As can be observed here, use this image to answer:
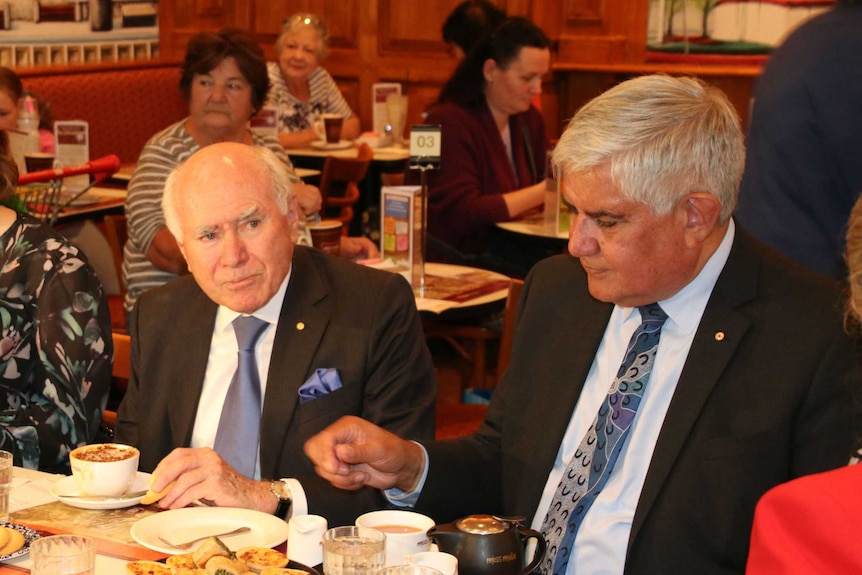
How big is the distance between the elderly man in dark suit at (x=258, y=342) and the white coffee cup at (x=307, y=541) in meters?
0.55

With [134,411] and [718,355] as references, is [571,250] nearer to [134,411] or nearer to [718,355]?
[718,355]

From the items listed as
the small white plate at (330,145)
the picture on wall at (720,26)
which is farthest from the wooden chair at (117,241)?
the picture on wall at (720,26)

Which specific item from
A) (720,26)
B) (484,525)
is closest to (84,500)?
(484,525)

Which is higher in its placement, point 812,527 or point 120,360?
point 812,527

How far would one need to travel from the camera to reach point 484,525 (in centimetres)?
168

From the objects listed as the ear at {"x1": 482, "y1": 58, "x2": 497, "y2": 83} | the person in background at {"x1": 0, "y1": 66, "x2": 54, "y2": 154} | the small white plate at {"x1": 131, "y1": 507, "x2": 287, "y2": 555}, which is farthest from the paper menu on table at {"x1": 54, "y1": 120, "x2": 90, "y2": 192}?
the small white plate at {"x1": 131, "y1": 507, "x2": 287, "y2": 555}

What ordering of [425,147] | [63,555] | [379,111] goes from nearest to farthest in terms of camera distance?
1. [63,555]
2. [425,147]
3. [379,111]

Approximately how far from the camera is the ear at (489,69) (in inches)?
206

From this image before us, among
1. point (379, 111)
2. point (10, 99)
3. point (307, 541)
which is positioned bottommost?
point (307, 541)

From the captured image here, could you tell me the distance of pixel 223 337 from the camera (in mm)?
2434

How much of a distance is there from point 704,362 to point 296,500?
766 millimetres

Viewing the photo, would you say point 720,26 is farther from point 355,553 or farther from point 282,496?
point 355,553

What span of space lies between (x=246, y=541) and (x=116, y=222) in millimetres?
3463

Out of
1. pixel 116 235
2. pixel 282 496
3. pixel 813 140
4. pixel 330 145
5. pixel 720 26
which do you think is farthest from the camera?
pixel 720 26
